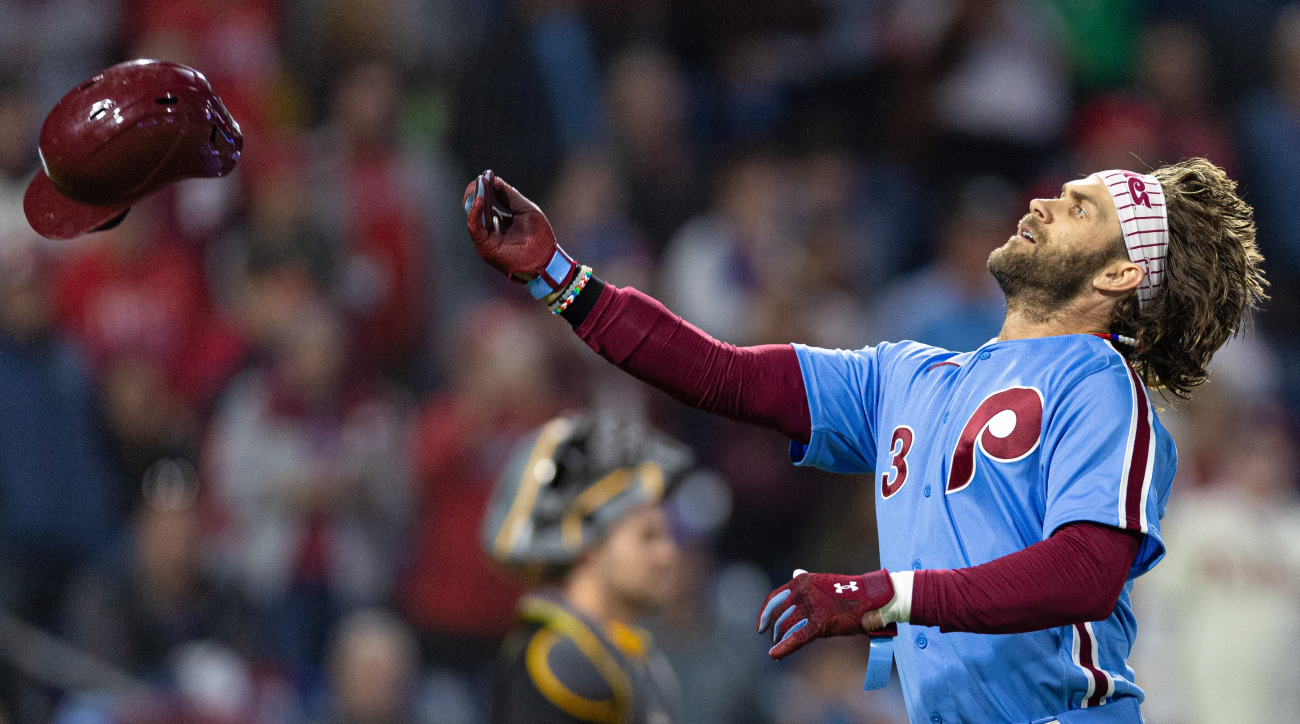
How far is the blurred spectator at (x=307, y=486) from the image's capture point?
23.3ft

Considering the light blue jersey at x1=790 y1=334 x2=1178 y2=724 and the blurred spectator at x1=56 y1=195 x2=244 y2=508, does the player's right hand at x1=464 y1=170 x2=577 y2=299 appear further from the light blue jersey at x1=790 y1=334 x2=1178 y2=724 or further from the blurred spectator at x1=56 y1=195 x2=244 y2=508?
the blurred spectator at x1=56 y1=195 x2=244 y2=508

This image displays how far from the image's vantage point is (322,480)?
7.21m

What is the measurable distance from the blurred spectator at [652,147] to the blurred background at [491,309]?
0.02 metres

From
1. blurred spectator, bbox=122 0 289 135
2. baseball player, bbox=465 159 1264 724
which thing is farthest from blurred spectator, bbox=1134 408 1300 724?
blurred spectator, bbox=122 0 289 135

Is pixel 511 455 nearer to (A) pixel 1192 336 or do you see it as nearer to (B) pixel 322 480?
(B) pixel 322 480

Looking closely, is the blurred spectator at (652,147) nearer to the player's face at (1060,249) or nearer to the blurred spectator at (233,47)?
the blurred spectator at (233,47)

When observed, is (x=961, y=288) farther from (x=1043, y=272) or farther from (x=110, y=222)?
(x=110, y=222)

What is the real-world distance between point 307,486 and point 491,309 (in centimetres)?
137

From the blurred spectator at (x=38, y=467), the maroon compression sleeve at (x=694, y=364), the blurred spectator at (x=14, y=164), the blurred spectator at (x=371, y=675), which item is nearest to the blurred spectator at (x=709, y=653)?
the blurred spectator at (x=371, y=675)

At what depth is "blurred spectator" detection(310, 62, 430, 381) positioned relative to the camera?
7.88 m

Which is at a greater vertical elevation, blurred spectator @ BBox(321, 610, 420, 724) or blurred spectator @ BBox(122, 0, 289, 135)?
blurred spectator @ BBox(122, 0, 289, 135)

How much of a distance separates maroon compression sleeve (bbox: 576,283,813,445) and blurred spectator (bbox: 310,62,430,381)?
4744 mm

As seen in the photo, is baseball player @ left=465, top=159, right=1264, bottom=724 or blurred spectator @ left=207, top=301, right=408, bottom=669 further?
blurred spectator @ left=207, top=301, right=408, bottom=669

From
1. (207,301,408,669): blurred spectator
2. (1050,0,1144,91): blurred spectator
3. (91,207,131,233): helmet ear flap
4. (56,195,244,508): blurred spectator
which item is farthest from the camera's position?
(1050,0,1144,91): blurred spectator
